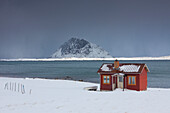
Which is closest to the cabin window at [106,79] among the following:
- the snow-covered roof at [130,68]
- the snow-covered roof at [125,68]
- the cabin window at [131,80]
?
the snow-covered roof at [125,68]

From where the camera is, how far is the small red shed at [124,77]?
2739cm

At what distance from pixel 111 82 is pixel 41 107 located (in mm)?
14230

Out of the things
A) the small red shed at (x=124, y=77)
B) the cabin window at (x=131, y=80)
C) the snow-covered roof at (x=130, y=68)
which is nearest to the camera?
the small red shed at (x=124, y=77)

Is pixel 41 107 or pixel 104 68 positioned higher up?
pixel 104 68

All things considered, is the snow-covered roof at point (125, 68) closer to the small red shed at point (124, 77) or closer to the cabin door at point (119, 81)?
the small red shed at point (124, 77)

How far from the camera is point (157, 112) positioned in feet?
46.3

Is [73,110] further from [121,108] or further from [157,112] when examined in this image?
[157,112]

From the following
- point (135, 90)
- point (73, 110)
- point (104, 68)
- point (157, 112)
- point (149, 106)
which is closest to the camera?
point (157, 112)

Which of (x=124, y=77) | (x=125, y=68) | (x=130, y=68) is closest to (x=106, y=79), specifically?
(x=124, y=77)

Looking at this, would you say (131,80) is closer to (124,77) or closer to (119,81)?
(124,77)

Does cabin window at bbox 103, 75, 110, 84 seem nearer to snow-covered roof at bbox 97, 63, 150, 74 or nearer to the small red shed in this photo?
the small red shed

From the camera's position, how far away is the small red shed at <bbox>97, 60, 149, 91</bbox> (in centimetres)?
2739

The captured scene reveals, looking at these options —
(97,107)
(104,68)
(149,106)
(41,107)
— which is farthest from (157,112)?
(104,68)

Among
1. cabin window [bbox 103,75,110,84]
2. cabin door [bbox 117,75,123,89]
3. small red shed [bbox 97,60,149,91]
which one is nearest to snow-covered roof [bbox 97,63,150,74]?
small red shed [bbox 97,60,149,91]
